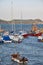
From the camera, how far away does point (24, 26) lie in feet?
14.7

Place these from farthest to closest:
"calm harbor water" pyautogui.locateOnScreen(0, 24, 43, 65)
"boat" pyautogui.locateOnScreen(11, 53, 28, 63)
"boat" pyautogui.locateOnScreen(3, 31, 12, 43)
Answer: "boat" pyautogui.locateOnScreen(3, 31, 12, 43) < "calm harbor water" pyautogui.locateOnScreen(0, 24, 43, 65) < "boat" pyautogui.locateOnScreen(11, 53, 28, 63)

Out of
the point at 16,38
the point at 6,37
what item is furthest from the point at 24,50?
the point at 6,37

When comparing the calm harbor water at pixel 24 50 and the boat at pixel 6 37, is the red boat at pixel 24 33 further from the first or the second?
the boat at pixel 6 37

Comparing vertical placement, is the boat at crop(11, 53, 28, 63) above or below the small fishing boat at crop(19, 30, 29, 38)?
below

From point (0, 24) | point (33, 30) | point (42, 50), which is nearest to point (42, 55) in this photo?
point (42, 50)

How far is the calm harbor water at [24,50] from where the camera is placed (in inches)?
166

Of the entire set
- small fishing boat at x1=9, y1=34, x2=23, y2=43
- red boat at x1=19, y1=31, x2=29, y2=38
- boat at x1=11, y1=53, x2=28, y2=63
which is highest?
red boat at x1=19, y1=31, x2=29, y2=38

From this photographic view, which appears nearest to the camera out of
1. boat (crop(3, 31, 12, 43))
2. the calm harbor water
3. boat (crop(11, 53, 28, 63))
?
boat (crop(11, 53, 28, 63))

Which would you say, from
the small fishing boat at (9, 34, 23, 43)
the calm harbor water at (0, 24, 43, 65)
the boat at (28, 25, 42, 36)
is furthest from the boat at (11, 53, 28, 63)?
the boat at (28, 25, 42, 36)

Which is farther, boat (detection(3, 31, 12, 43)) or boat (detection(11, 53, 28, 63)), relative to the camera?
boat (detection(3, 31, 12, 43))

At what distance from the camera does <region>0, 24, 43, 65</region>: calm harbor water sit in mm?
4207

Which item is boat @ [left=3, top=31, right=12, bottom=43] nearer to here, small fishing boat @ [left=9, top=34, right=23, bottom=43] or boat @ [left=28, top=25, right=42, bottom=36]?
small fishing boat @ [left=9, top=34, right=23, bottom=43]

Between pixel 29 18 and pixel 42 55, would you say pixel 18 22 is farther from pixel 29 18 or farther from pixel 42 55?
pixel 42 55

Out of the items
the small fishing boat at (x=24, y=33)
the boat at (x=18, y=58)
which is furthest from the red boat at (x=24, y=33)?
the boat at (x=18, y=58)
